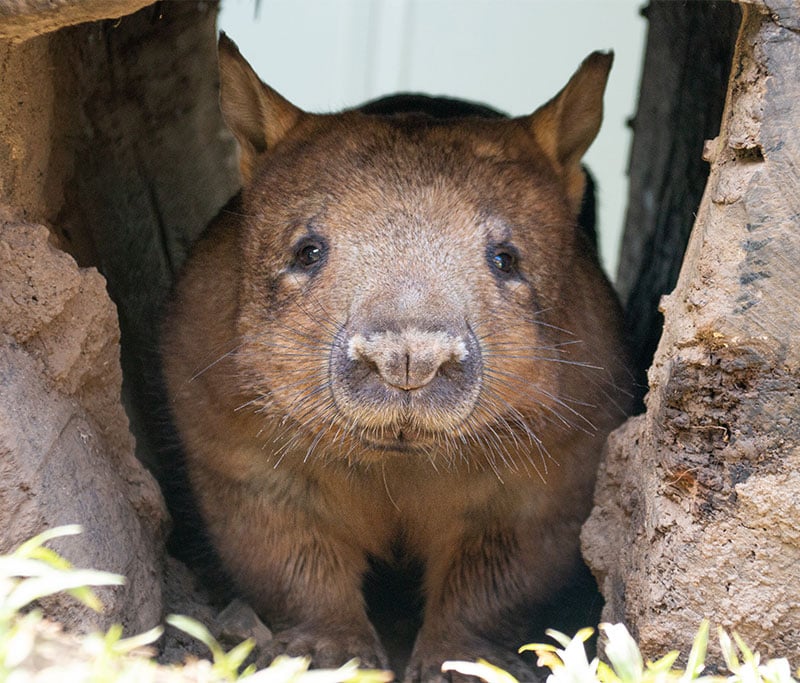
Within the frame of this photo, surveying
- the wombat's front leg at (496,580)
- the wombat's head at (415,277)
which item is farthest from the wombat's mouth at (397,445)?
the wombat's front leg at (496,580)

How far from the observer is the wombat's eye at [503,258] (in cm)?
394

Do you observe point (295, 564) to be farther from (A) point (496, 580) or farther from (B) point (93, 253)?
(B) point (93, 253)

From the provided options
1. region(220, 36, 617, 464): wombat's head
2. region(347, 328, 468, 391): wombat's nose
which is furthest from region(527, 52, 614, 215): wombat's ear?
region(347, 328, 468, 391): wombat's nose

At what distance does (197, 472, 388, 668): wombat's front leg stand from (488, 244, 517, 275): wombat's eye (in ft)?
3.62

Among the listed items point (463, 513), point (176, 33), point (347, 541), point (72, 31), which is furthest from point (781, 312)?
point (176, 33)

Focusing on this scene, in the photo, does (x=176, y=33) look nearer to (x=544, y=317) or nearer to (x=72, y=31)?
(x=72, y=31)

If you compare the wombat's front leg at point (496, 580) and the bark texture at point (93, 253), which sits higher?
the bark texture at point (93, 253)

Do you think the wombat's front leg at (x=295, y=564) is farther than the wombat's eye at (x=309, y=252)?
Yes

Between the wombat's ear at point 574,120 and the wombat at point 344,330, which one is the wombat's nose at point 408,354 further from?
the wombat's ear at point 574,120

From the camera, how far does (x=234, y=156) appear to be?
6484mm

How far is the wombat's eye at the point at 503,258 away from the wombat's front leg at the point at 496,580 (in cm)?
98

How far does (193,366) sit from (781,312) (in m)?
2.31

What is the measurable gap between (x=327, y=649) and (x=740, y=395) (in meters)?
1.85

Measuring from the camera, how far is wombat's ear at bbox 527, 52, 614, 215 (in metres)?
4.29
